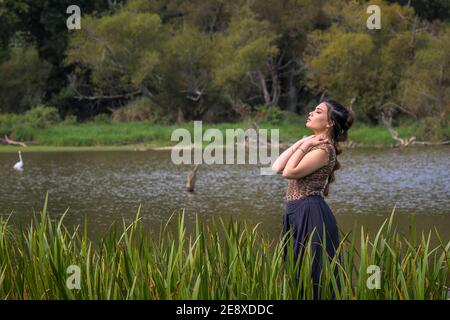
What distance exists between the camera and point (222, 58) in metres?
37.2

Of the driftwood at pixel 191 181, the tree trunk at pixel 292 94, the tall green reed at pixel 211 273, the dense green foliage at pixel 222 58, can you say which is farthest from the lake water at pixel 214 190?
the tree trunk at pixel 292 94

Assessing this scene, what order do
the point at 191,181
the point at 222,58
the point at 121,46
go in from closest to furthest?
1. the point at 191,181
2. the point at 222,58
3. the point at 121,46

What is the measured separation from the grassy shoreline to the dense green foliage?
1.53 m

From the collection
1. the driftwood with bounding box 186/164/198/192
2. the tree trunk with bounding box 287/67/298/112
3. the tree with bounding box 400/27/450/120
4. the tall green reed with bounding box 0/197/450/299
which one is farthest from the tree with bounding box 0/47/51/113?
the tall green reed with bounding box 0/197/450/299

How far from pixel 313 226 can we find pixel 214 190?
43.2 ft

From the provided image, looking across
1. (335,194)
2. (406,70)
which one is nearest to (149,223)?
(335,194)

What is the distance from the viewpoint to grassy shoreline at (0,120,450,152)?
32.2 metres

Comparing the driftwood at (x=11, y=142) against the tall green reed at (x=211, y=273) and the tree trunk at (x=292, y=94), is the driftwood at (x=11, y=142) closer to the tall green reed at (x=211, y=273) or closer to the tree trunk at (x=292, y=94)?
the tree trunk at (x=292, y=94)

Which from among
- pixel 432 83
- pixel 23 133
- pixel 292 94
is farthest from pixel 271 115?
pixel 23 133

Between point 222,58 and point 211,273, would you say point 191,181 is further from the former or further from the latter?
point 222,58

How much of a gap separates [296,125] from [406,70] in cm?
427

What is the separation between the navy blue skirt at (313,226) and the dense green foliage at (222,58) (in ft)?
86.0
